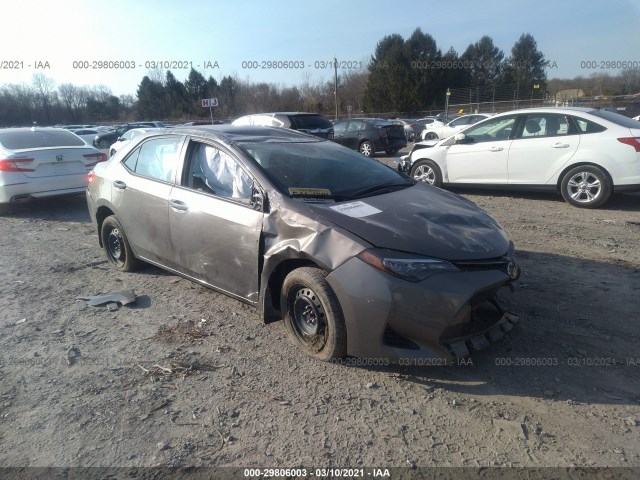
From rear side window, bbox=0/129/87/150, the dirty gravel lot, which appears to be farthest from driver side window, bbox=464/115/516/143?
rear side window, bbox=0/129/87/150

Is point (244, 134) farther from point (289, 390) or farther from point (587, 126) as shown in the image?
point (587, 126)

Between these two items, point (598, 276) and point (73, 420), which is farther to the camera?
point (598, 276)

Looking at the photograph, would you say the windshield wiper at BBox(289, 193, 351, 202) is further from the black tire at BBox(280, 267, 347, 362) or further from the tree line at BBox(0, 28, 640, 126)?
the tree line at BBox(0, 28, 640, 126)

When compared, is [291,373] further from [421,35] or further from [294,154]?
[421,35]

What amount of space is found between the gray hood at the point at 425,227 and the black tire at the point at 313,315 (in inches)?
17.2

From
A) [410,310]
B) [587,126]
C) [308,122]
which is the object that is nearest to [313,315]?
[410,310]

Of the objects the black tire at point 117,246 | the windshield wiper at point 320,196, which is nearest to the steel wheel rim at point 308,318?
the windshield wiper at point 320,196

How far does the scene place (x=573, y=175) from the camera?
7.52 meters

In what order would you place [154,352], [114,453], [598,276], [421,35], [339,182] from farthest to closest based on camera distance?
1. [421,35]
2. [598,276]
3. [339,182]
4. [154,352]
5. [114,453]

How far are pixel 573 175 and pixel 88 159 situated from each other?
28.2ft

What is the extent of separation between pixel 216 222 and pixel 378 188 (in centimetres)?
140

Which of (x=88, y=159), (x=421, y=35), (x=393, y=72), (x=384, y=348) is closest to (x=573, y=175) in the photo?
(x=384, y=348)

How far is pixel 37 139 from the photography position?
28.9 ft

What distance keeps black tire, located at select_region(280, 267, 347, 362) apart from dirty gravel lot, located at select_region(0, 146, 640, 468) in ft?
0.48
